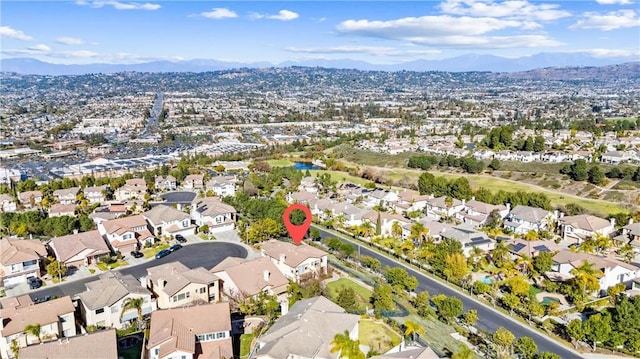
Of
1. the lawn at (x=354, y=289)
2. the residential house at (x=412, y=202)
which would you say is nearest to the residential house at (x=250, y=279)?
the lawn at (x=354, y=289)

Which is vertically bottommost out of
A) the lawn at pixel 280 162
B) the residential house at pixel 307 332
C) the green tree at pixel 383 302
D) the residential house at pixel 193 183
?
the lawn at pixel 280 162

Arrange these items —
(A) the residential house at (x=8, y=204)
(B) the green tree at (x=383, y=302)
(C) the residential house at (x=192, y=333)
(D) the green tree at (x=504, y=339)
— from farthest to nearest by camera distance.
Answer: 1. (A) the residential house at (x=8, y=204)
2. (B) the green tree at (x=383, y=302)
3. (D) the green tree at (x=504, y=339)
4. (C) the residential house at (x=192, y=333)

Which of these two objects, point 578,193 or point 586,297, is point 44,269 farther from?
point 578,193

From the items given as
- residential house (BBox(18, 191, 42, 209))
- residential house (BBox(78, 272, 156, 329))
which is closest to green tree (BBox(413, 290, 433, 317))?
residential house (BBox(78, 272, 156, 329))

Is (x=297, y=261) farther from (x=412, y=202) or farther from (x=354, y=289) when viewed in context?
(x=412, y=202)

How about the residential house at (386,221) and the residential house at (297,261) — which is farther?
the residential house at (386,221)

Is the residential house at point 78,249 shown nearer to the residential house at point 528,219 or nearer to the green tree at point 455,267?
the green tree at point 455,267

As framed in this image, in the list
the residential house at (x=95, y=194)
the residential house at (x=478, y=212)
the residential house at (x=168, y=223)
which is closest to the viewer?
the residential house at (x=168, y=223)
